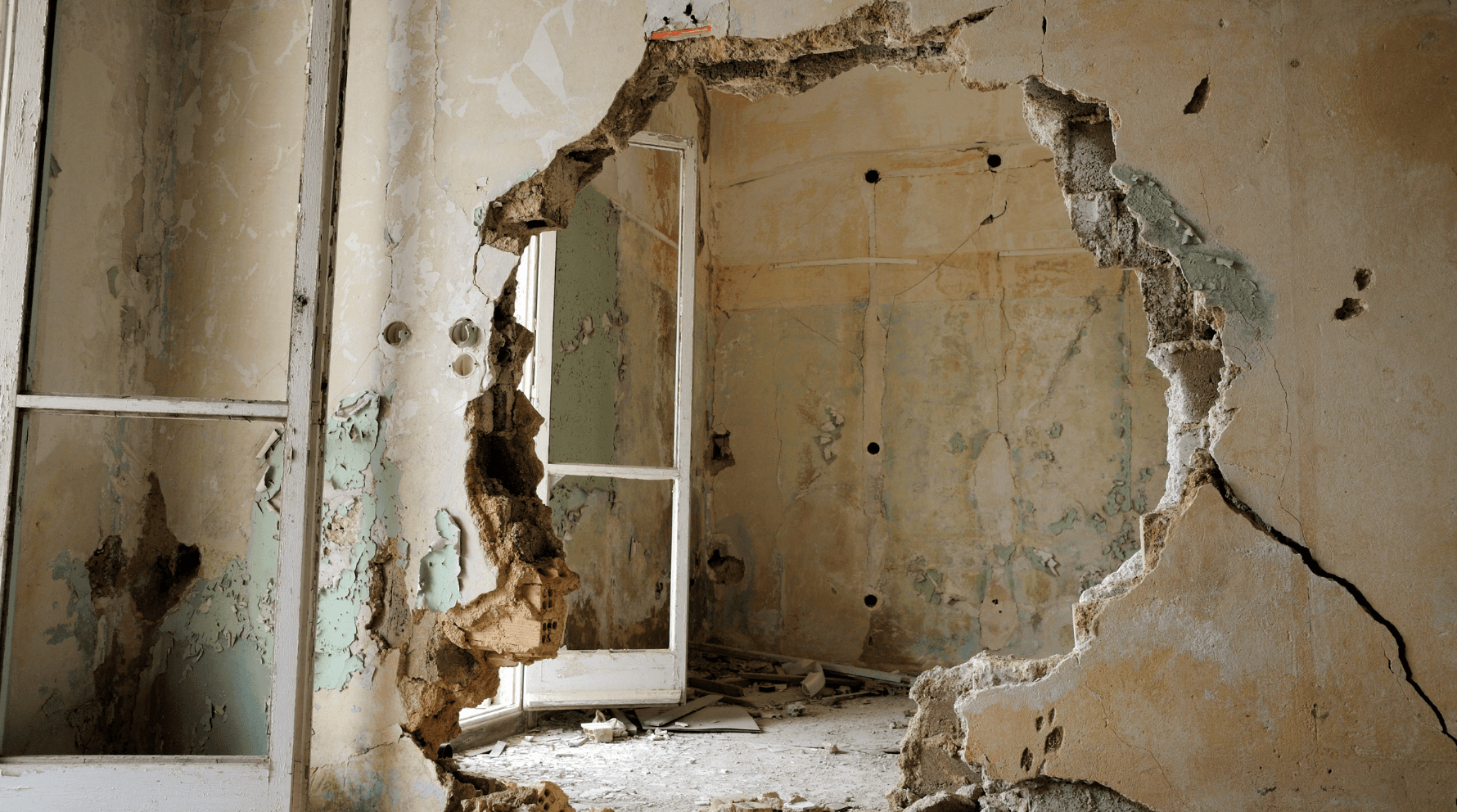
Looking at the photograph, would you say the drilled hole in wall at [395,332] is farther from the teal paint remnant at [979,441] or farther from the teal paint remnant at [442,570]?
the teal paint remnant at [979,441]

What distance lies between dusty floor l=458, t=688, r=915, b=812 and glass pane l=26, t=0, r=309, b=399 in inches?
61.9

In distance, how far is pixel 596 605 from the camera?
168 inches

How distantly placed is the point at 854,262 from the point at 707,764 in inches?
118

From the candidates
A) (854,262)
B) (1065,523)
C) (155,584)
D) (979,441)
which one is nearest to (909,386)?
(979,441)

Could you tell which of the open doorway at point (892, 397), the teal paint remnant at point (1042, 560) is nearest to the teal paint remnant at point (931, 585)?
the open doorway at point (892, 397)

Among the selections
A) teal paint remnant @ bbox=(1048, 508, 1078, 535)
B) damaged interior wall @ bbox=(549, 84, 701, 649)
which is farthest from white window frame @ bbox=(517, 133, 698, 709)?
teal paint remnant @ bbox=(1048, 508, 1078, 535)

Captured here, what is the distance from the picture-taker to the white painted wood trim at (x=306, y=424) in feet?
7.10

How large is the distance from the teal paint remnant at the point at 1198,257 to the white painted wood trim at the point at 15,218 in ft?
8.33

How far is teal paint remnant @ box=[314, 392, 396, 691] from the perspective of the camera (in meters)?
2.38

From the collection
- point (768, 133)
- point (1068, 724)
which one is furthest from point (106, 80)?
point (768, 133)

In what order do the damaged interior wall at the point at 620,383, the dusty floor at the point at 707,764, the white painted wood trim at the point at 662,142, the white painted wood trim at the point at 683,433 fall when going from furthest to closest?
the damaged interior wall at the point at 620,383
the white painted wood trim at the point at 662,142
the white painted wood trim at the point at 683,433
the dusty floor at the point at 707,764

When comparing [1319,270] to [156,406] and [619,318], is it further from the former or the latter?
[619,318]

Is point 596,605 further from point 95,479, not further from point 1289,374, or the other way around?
point 1289,374

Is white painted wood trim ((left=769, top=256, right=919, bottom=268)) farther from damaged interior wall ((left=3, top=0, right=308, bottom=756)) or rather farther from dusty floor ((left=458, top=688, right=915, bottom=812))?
damaged interior wall ((left=3, top=0, right=308, bottom=756))
